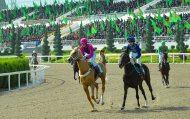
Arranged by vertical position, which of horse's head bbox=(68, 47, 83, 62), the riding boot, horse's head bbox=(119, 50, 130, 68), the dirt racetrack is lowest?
the dirt racetrack

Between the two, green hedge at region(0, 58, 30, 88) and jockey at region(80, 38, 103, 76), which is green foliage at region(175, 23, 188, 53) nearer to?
green hedge at region(0, 58, 30, 88)

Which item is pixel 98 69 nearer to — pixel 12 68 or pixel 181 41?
pixel 12 68

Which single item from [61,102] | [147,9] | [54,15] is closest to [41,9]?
[54,15]

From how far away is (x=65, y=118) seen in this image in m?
10.1

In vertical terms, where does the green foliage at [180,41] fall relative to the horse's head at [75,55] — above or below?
below

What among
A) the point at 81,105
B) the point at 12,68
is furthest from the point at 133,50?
the point at 12,68

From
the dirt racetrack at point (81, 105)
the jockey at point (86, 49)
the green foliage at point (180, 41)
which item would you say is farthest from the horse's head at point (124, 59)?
the green foliage at point (180, 41)

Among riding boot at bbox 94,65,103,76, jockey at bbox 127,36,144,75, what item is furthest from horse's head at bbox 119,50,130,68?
riding boot at bbox 94,65,103,76

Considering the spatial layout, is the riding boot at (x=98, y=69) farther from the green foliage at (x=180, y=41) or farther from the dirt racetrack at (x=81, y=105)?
the green foliage at (x=180, y=41)

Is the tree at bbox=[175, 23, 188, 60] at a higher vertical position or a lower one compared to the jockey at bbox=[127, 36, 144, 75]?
lower

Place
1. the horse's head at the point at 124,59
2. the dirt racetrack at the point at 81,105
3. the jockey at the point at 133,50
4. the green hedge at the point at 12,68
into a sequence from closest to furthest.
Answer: the dirt racetrack at the point at 81,105, the horse's head at the point at 124,59, the jockey at the point at 133,50, the green hedge at the point at 12,68

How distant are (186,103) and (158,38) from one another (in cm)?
3759

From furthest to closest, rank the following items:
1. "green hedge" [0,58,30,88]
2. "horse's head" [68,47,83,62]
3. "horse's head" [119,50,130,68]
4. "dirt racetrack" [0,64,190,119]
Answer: "green hedge" [0,58,30,88] → "horse's head" [119,50,130,68] → "horse's head" [68,47,83,62] → "dirt racetrack" [0,64,190,119]

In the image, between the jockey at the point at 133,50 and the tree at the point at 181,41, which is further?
the tree at the point at 181,41
